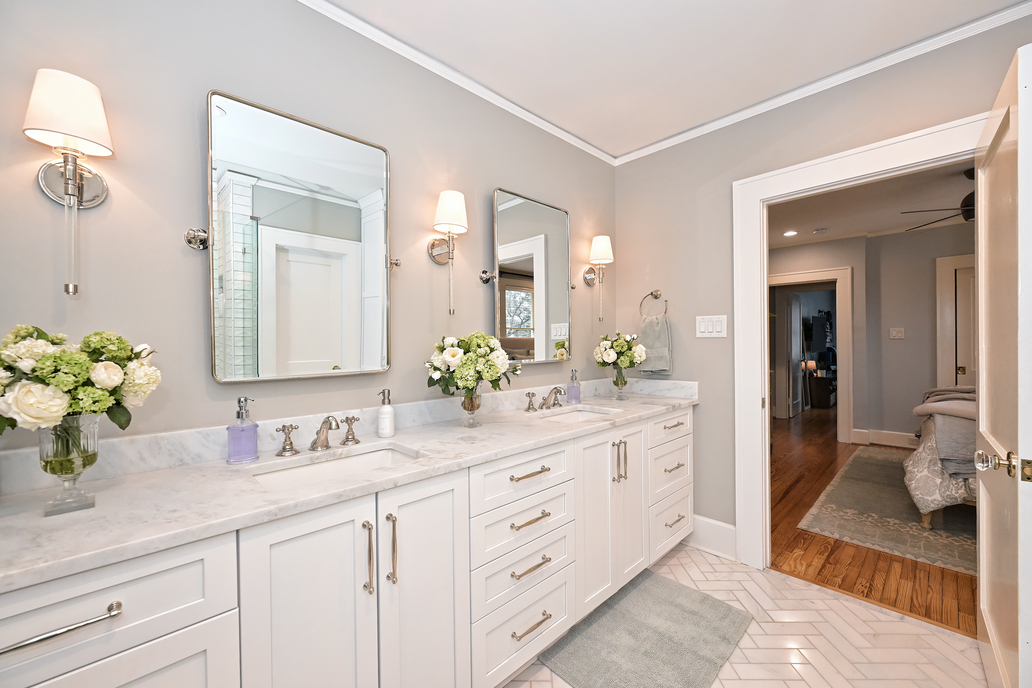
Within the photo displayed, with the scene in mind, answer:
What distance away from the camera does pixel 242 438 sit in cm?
132

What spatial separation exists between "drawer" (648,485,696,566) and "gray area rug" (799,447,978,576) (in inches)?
37.1

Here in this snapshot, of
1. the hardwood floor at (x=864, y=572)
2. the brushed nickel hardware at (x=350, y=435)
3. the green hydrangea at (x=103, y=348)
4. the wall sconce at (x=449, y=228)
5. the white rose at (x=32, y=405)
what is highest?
the wall sconce at (x=449, y=228)

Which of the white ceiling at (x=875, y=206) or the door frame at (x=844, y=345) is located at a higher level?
the white ceiling at (x=875, y=206)

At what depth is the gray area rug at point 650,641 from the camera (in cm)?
163

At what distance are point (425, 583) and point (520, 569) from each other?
1.32 ft

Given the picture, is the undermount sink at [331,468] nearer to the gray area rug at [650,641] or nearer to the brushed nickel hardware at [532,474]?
the brushed nickel hardware at [532,474]

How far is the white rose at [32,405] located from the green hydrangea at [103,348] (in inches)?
4.6

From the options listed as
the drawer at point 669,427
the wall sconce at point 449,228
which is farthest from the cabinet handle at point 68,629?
the drawer at point 669,427

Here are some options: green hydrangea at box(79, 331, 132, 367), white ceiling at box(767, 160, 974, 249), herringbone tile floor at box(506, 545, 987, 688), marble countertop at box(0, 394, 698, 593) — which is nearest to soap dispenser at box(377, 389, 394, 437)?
marble countertop at box(0, 394, 698, 593)

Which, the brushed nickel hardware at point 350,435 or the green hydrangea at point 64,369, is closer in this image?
the green hydrangea at point 64,369

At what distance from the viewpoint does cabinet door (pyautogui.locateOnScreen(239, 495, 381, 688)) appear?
959 millimetres

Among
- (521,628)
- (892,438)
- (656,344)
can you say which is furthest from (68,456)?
(892,438)

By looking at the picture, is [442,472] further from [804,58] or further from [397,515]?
[804,58]

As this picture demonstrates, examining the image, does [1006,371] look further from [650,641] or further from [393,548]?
[393,548]
